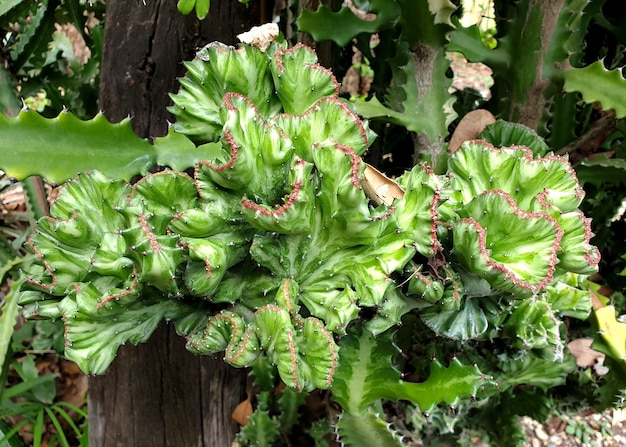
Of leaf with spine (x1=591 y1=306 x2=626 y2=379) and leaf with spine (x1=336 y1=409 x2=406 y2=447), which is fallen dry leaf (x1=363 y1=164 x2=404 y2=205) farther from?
leaf with spine (x1=591 y1=306 x2=626 y2=379)

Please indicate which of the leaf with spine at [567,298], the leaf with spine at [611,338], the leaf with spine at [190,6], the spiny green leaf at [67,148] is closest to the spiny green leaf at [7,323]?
the spiny green leaf at [67,148]

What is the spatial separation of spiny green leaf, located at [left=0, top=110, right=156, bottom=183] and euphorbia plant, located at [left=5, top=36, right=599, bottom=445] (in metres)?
0.18

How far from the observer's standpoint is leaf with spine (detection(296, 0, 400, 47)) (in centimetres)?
96

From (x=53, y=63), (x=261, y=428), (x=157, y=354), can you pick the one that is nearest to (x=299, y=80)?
(x=157, y=354)

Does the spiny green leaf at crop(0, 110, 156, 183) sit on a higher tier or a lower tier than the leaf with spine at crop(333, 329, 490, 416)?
higher

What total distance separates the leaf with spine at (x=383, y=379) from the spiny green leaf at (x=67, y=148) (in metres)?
0.42

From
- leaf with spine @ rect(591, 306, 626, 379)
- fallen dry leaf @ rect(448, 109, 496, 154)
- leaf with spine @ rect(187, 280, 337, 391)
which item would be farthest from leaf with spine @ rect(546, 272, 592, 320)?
leaf with spine @ rect(187, 280, 337, 391)

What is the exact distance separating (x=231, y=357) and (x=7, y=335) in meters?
0.82

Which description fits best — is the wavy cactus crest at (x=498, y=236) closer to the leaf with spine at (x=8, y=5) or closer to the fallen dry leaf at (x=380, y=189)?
the fallen dry leaf at (x=380, y=189)

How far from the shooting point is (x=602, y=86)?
94 centimetres

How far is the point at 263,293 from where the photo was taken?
601mm

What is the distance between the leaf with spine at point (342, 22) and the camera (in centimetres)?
96

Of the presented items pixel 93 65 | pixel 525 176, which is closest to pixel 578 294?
pixel 525 176

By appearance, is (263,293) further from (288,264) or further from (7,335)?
(7,335)
